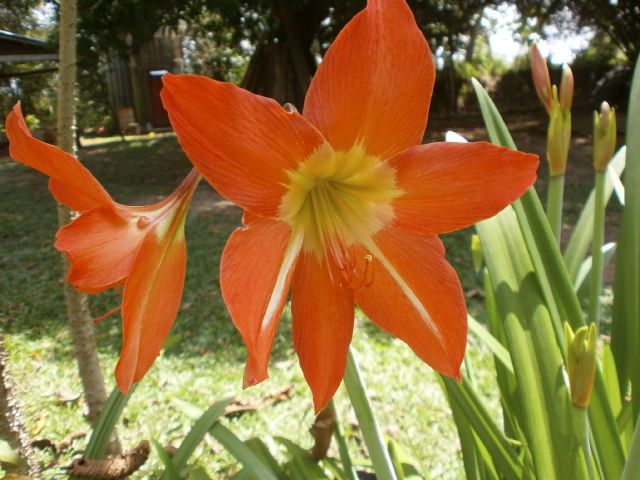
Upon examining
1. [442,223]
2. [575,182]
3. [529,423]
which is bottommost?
[575,182]

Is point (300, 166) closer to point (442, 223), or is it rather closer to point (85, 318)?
point (442, 223)

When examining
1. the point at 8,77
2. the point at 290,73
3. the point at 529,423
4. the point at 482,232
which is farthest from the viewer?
the point at 290,73

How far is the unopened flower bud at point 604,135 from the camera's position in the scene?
3.39 feet

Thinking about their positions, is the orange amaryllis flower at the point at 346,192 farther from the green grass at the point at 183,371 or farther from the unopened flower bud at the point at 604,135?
the green grass at the point at 183,371

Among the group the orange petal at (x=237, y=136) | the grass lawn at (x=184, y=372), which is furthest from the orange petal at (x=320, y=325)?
the grass lawn at (x=184, y=372)

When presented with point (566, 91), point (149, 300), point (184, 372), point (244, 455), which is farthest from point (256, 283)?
point (184, 372)

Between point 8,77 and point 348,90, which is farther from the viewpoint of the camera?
point 8,77

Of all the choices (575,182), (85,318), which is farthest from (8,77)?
(575,182)

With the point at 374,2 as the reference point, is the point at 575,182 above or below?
below

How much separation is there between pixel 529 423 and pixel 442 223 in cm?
45

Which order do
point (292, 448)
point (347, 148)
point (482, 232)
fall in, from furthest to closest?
point (292, 448) → point (482, 232) → point (347, 148)

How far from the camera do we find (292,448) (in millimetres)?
1366

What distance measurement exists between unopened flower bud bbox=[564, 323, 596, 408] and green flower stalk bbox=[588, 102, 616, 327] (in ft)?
1.69

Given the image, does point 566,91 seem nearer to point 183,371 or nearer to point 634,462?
point 634,462
